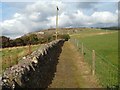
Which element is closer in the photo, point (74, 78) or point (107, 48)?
point (74, 78)

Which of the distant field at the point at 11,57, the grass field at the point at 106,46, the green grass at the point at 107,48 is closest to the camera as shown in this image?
the distant field at the point at 11,57

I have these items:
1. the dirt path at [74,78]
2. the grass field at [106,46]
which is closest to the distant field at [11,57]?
the dirt path at [74,78]

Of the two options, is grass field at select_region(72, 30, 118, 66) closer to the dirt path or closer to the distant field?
the dirt path

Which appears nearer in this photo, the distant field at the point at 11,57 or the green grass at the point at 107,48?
the distant field at the point at 11,57

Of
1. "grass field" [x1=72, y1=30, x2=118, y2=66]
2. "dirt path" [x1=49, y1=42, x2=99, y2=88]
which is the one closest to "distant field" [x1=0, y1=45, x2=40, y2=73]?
"dirt path" [x1=49, y1=42, x2=99, y2=88]

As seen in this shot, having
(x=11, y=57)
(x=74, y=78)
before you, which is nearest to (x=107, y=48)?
(x=11, y=57)

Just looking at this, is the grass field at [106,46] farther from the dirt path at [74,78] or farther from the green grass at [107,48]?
the dirt path at [74,78]

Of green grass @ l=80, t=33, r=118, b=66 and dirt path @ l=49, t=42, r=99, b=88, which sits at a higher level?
dirt path @ l=49, t=42, r=99, b=88

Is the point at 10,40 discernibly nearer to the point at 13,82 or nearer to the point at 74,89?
the point at 74,89

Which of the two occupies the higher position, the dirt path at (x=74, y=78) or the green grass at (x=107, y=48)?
the dirt path at (x=74, y=78)

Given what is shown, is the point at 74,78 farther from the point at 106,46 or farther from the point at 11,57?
the point at 106,46

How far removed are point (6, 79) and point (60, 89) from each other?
20.3 feet

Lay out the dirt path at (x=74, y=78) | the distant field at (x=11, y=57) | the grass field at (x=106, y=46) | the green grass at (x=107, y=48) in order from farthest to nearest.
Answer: the grass field at (x=106, y=46)
the green grass at (x=107, y=48)
the distant field at (x=11, y=57)
the dirt path at (x=74, y=78)

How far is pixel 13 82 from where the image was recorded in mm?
8281
